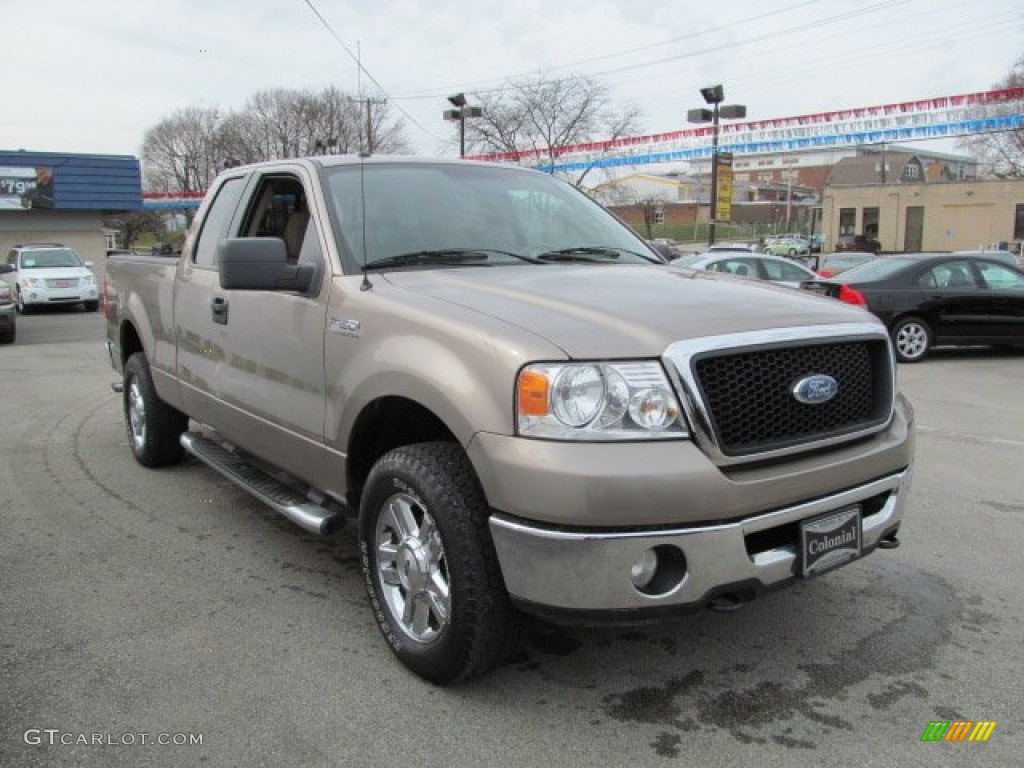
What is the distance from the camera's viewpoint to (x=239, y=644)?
3.41m

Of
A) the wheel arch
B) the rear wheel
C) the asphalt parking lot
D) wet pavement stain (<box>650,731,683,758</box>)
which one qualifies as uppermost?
the wheel arch

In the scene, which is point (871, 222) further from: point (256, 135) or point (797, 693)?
point (797, 693)

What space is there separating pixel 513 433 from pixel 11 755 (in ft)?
6.05

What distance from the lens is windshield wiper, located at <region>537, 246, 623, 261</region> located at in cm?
392

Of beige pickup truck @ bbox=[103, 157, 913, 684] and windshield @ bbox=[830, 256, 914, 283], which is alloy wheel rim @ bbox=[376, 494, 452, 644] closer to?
beige pickup truck @ bbox=[103, 157, 913, 684]

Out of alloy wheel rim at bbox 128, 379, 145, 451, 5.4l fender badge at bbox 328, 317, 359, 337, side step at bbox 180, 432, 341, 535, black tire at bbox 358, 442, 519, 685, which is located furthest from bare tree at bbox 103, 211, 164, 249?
black tire at bbox 358, 442, 519, 685

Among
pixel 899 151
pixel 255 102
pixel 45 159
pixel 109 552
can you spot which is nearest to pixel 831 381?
pixel 109 552

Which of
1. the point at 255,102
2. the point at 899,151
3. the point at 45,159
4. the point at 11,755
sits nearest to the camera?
the point at 11,755

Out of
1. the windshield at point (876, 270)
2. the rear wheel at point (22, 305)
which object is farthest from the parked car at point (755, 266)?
the rear wheel at point (22, 305)

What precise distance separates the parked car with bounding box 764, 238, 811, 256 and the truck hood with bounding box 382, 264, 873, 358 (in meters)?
56.6

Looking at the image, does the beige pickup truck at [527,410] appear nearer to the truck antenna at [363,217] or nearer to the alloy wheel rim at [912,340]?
the truck antenna at [363,217]

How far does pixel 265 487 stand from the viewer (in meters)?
4.20

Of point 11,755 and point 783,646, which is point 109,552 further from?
point 783,646

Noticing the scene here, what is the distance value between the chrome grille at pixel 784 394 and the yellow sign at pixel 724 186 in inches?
964
